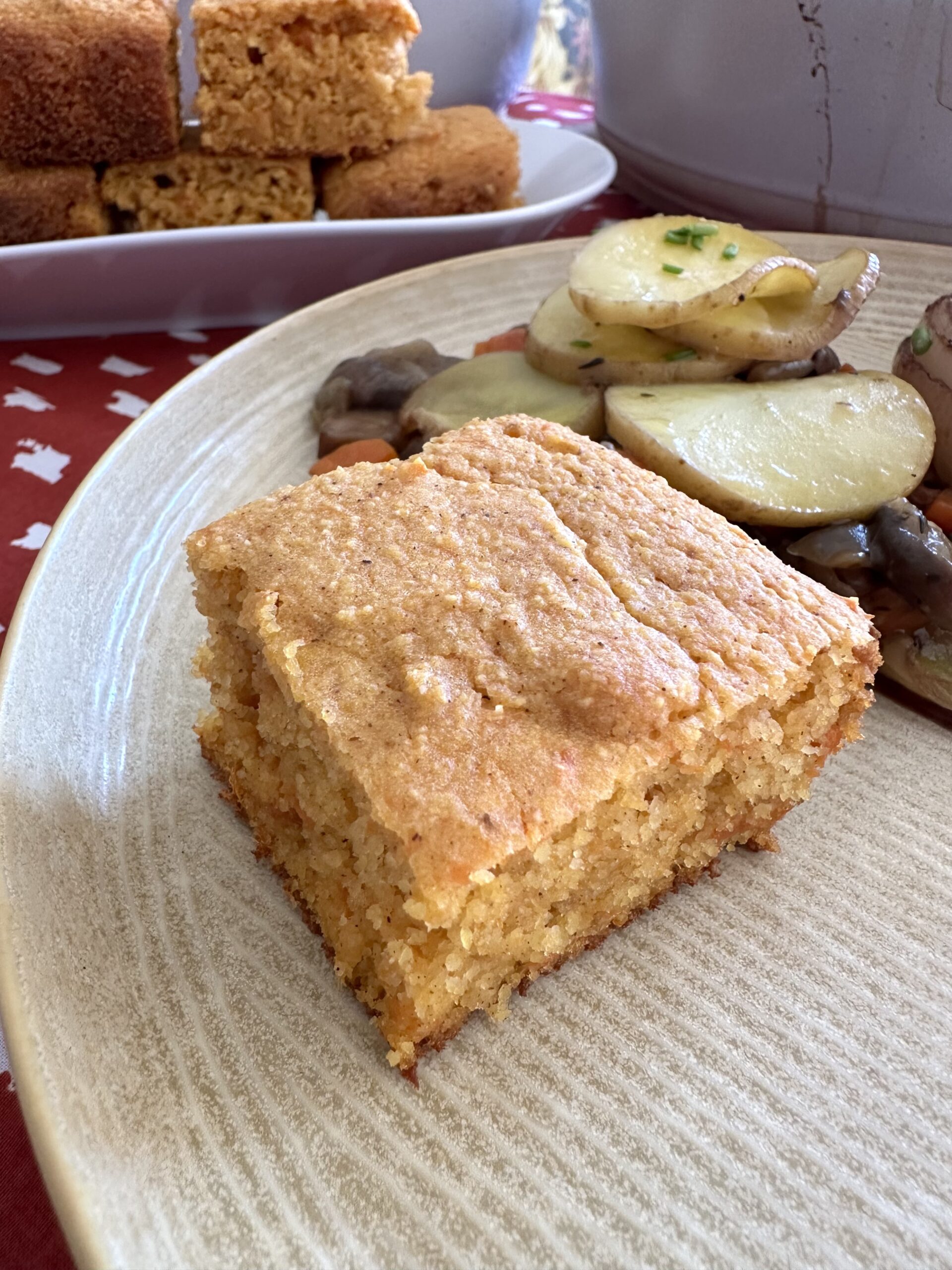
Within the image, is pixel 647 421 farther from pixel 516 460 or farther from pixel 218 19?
pixel 218 19

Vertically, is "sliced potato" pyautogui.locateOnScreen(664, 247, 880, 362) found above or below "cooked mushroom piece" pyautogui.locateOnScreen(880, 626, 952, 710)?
above

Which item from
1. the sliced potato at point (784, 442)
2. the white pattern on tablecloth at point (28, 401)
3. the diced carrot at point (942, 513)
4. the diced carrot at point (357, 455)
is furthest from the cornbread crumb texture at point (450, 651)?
the white pattern on tablecloth at point (28, 401)

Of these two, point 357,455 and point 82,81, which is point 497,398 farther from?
point 82,81

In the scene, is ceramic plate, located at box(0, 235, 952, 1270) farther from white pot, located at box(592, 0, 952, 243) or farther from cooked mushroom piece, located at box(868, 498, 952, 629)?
white pot, located at box(592, 0, 952, 243)

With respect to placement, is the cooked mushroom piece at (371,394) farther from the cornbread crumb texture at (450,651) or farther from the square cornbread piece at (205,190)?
the square cornbread piece at (205,190)

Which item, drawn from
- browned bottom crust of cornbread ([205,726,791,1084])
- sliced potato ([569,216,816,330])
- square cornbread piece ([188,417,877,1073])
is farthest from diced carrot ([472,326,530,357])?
browned bottom crust of cornbread ([205,726,791,1084])

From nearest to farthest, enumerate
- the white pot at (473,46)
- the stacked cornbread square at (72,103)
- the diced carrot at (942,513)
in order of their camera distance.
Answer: the diced carrot at (942,513)
the stacked cornbread square at (72,103)
the white pot at (473,46)

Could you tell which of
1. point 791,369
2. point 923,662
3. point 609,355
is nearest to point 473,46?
point 609,355
